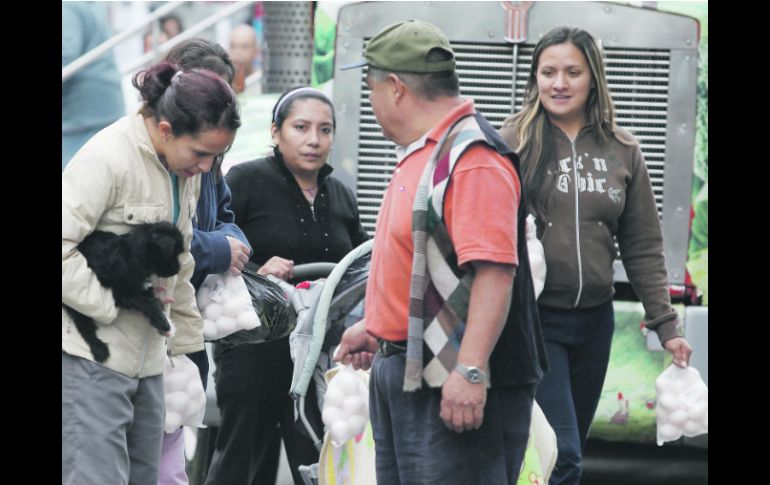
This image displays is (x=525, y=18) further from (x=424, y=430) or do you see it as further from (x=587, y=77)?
(x=424, y=430)

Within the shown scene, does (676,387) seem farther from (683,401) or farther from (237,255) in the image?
(237,255)

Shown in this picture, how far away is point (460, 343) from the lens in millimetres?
4129

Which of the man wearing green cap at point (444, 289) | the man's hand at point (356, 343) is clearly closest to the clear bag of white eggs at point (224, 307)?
the man's hand at point (356, 343)

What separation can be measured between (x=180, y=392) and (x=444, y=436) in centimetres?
119

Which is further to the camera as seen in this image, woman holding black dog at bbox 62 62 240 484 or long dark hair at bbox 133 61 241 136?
long dark hair at bbox 133 61 241 136

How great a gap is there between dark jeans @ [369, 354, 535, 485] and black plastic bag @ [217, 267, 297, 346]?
114 centimetres

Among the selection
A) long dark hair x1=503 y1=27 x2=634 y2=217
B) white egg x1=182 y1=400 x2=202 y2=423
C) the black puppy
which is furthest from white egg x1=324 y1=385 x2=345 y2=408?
long dark hair x1=503 y1=27 x2=634 y2=217

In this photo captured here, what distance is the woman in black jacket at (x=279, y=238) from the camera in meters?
6.03

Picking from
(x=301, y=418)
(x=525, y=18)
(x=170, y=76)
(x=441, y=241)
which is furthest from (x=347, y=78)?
(x=441, y=241)

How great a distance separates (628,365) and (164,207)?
321 cm

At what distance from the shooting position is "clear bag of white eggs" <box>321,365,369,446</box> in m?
5.25

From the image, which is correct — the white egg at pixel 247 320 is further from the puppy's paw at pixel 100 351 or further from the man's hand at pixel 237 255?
the puppy's paw at pixel 100 351

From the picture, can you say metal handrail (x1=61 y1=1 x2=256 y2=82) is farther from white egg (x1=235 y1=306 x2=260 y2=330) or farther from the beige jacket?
the beige jacket

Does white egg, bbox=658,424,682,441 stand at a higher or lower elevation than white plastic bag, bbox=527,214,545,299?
lower
